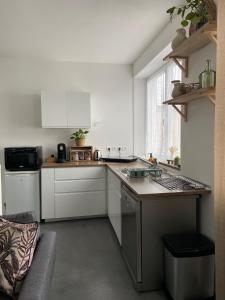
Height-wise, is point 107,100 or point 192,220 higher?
point 107,100

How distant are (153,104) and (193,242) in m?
2.73

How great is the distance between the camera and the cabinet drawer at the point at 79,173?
12.3 ft

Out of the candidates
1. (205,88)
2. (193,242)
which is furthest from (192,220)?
(205,88)

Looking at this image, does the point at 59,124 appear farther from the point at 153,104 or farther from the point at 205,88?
the point at 205,88

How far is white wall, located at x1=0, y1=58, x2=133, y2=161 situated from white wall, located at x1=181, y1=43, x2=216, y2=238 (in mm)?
2060

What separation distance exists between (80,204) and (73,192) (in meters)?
0.22

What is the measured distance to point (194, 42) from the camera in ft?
6.77

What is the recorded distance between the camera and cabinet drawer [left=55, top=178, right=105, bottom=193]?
376 cm

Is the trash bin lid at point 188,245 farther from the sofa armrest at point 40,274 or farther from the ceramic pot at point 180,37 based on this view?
the ceramic pot at point 180,37

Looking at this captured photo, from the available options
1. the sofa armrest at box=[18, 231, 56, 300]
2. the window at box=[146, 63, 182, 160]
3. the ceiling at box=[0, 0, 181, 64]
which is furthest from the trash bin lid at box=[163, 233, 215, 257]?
the ceiling at box=[0, 0, 181, 64]

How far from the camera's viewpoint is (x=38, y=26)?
2863mm

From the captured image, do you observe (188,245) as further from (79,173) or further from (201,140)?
(79,173)

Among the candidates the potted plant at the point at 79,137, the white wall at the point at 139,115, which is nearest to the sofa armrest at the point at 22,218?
the potted plant at the point at 79,137

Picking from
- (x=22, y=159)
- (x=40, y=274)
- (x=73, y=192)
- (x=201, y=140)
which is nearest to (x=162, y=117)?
(x=201, y=140)
